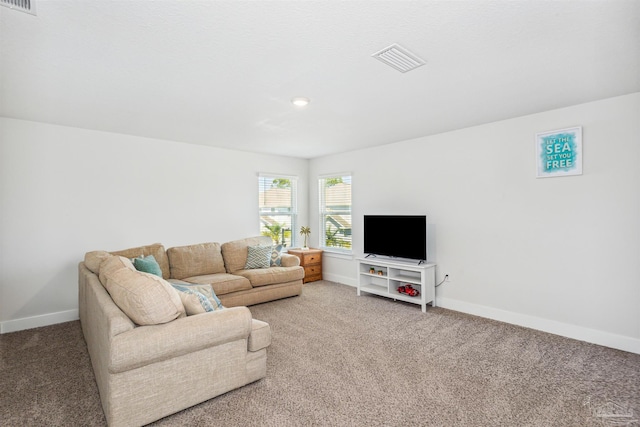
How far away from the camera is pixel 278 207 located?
6.15 meters

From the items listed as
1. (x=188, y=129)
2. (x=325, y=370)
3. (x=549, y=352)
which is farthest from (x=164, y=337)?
(x=549, y=352)

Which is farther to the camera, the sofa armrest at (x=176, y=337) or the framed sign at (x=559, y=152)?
the framed sign at (x=559, y=152)

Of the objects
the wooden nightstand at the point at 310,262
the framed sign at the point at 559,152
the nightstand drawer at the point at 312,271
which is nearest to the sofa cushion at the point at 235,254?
the wooden nightstand at the point at 310,262

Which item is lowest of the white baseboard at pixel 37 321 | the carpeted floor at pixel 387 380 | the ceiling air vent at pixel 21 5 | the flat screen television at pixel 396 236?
the carpeted floor at pixel 387 380

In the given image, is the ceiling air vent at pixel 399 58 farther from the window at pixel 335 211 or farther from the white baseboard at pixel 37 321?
the white baseboard at pixel 37 321

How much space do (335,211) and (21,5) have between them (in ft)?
16.2

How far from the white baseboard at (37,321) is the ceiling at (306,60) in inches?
92.3

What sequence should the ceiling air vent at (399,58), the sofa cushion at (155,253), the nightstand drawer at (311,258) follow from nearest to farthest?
1. the ceiling air vent at (399,58)
2. the sofa cushion at (155,253)
3. the nightstand drawer at (311,258)

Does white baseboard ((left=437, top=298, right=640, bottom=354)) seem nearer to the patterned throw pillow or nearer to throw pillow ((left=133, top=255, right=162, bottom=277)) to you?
the patterned throw pillow

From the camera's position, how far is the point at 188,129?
162 inches

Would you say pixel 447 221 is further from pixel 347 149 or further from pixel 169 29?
pixel 169 29

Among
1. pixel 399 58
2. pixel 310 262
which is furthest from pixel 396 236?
pixel 399 58

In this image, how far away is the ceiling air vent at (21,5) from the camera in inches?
64.1

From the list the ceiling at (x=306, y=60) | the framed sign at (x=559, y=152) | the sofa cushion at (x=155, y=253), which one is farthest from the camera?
the sofa cushion at (x=155, y=253)
